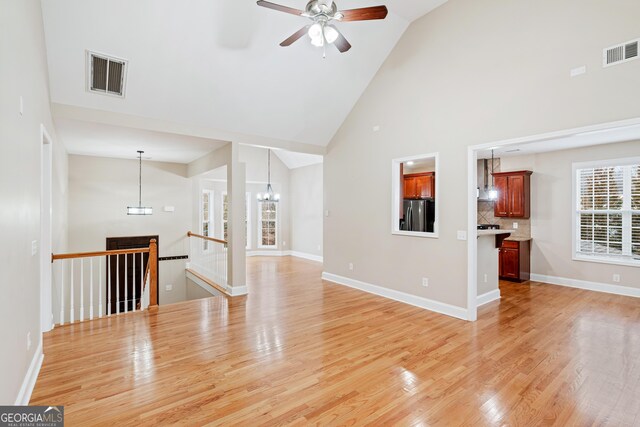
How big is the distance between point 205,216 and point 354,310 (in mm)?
6421

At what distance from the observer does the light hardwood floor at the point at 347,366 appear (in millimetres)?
2291

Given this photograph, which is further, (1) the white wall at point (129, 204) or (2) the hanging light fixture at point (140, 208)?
(1) the white wall at point (129, 204)

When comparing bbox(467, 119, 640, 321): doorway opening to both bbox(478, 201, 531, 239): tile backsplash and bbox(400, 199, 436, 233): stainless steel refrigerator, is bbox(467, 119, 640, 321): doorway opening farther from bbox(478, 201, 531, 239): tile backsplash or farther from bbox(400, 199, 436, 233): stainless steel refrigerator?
bbox(400, 199, 436, 233): stainless steel refrigerator

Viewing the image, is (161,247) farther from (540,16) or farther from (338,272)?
(540,16)

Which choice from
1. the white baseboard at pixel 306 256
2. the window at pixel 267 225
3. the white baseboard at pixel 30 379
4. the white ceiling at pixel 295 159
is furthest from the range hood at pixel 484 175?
the white baseboard at pixel 30 379

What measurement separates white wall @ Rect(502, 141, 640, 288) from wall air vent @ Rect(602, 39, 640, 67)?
381 centimetres

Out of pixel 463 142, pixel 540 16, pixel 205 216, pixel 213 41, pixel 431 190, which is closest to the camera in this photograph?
pixel 540 16

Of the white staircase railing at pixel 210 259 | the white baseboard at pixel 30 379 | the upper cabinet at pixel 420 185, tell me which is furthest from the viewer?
the upper cabinet at pixel 420 185

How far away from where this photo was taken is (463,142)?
4277 mm

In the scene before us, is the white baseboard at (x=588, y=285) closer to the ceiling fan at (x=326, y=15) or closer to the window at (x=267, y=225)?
the ceiling fan at (x=326, y=15)

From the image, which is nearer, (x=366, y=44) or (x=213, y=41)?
(x=213, y=41)

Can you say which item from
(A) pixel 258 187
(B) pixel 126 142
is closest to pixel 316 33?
(B) pixel 126 142

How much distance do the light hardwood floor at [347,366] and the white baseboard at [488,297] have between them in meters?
0.30

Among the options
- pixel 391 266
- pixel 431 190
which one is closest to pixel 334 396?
pixel 391 266
